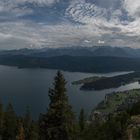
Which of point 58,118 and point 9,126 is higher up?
point 58,118

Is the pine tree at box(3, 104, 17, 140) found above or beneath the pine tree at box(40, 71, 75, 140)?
beneath

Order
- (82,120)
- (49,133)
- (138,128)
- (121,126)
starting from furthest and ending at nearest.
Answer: (82,120) < (138,128) < (121,126) < (49,133)

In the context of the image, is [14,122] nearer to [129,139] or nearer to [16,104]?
[129,139]

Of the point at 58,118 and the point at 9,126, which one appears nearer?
the point at 58,118

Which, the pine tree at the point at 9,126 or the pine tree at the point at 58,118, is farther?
the pine tree at the point at 9,126

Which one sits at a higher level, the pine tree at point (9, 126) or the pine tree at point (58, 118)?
the pine tree at point (58, 118)

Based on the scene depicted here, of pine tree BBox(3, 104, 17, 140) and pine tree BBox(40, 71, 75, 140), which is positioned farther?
pine tree BBox(3, 104, 17, 140)

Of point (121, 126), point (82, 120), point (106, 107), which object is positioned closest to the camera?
point (121, 126)

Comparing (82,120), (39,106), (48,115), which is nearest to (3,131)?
(82,120)
